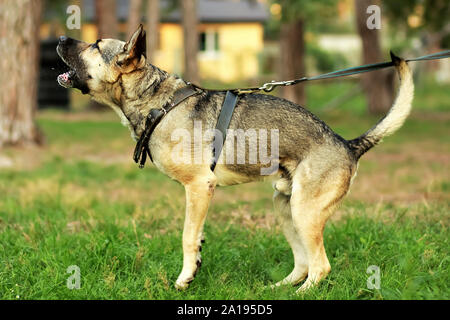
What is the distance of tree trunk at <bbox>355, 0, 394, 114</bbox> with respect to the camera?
17438 millimetres

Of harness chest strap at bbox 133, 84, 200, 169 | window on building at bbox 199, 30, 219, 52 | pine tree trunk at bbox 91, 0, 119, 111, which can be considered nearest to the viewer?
harness chest strap at bbox 133, 84, 200, 169

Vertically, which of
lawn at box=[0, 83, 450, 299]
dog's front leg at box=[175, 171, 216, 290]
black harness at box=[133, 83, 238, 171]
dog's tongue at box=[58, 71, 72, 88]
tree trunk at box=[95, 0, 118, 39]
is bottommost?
lawn at box=[0, 83, 450, 299]

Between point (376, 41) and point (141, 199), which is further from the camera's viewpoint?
point (376, 41)

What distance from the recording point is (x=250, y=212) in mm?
7039

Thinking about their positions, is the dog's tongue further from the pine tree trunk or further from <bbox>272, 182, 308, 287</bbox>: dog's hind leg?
the pine tree trunk

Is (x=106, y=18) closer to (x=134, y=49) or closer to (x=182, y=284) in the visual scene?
(x=134, y=49)

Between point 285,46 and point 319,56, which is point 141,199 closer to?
point 285,46

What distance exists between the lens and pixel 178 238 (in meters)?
5.56

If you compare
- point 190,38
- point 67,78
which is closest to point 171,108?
point 67,78

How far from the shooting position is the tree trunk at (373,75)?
17.4 metres

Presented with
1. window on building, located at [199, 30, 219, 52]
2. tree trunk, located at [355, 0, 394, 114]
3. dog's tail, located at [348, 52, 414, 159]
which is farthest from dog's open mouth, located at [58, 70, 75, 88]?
window on building, located at [199, 30, 219, 52]
